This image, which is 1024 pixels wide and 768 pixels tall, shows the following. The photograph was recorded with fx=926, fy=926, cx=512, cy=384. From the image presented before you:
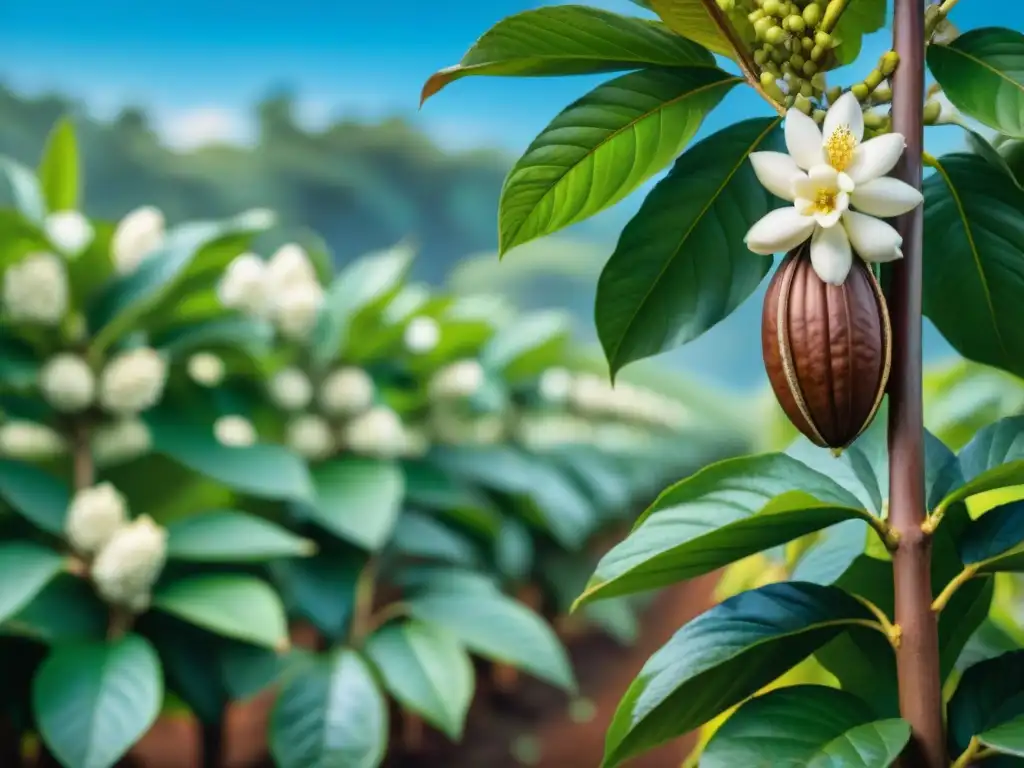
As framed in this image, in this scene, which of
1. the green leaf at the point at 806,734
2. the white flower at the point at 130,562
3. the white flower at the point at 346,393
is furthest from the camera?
the white flower at the point at 346,393

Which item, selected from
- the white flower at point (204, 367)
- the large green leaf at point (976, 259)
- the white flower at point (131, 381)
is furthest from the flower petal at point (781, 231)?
the white flower at point (204, 367)

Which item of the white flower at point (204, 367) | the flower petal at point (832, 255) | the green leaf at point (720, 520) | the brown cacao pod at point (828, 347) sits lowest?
the white flower at point (204, 367)

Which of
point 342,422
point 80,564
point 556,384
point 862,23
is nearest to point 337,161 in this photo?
A: point 556,384

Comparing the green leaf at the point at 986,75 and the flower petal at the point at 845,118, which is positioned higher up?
the green leaf at the point at 986,75

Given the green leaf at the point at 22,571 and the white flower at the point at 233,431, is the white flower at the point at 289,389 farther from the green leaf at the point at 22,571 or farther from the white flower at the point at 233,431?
the green leaf at the point at 22,571

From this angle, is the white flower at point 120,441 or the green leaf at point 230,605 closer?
the green leaf at point 230,605

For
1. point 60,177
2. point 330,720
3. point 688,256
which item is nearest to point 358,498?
point 330,720

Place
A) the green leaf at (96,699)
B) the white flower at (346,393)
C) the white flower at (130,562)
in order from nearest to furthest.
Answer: the green leaf at (96,699), the white flower at (130,562), the white flower at (346,393)

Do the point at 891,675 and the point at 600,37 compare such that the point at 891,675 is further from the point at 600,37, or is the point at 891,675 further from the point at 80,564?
the point at 80,564

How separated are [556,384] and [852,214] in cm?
140

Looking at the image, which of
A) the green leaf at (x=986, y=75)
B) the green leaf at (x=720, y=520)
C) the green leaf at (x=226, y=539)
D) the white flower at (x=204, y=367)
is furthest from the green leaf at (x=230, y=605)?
the green leaf at (x=986, y=75)

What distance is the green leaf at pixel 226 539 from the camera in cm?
85

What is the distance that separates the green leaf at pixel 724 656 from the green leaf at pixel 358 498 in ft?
2.06

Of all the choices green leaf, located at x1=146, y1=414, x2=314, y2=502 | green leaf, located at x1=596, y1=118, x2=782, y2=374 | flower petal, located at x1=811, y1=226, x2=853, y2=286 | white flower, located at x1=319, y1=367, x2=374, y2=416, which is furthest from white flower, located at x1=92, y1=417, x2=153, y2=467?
flower petal, located at x1=811, y1=226, x2=853, y2=286
